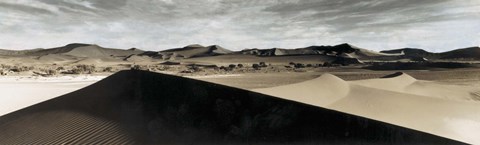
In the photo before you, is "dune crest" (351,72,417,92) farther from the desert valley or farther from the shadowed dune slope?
the shadowed dune slope

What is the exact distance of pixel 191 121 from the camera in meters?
6.79

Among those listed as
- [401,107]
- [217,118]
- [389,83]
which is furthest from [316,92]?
[389,83]

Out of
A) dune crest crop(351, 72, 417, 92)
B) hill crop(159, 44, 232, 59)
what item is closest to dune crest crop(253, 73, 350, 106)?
dune crest crop(351, 72, 417, 92)

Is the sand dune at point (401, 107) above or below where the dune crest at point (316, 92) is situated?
below

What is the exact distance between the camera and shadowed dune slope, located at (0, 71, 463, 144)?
19.6 feet

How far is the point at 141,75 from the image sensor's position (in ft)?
28.0

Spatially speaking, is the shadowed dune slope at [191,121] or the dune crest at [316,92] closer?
the shadowed dune slope at [191,121]

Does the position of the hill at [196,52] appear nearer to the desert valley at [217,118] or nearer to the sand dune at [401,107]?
the sand dune at [401,107]

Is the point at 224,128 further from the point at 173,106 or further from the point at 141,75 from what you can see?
the point at 141,75

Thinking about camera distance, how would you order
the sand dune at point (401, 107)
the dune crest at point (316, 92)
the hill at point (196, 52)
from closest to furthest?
1. the sand dune at point (401, 107)
2. the dune crest at point (316, 92)
3. the hill at point (196, 52)

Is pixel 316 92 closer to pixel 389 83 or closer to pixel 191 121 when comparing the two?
pixel 191 121

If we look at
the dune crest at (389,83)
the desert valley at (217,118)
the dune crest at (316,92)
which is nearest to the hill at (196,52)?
the dune crest at (389,83)

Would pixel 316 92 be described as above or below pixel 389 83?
above

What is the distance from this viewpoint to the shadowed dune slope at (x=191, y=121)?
236 inches
